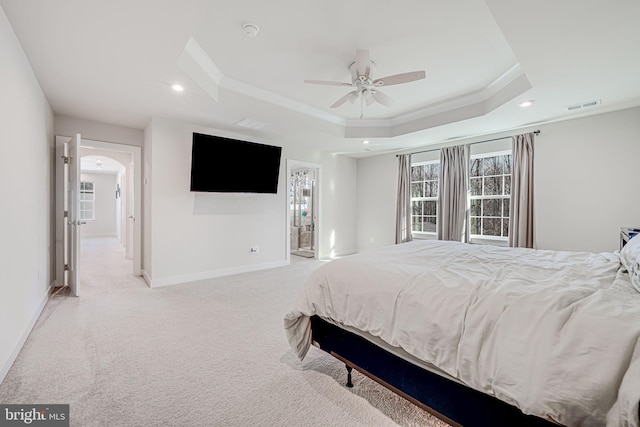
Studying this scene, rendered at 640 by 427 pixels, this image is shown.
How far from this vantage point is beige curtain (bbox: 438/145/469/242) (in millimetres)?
4930

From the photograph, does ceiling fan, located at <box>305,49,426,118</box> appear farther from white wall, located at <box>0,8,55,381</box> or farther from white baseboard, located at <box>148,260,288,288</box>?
white baseboard, located at <box>148,260,288,288</box>

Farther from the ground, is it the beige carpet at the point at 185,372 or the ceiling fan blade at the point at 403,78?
the ceiling fan blade at the point at 403,78

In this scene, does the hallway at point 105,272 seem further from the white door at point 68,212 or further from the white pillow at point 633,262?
the white pillow at point 633,262

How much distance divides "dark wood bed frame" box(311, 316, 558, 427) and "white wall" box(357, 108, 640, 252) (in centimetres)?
389

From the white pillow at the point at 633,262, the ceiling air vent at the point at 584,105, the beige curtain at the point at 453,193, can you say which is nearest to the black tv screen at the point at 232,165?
the beige curtain at the point at 453,193

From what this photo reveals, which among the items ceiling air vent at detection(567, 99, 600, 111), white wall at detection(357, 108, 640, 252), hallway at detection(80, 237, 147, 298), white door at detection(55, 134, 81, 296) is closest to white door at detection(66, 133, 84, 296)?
white door at detection(55, 134, 81, 296)

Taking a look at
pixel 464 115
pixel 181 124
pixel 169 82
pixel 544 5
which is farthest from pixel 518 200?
pixel 181 124

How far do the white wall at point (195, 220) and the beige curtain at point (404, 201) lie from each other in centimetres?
197

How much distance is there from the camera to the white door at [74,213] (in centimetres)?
354

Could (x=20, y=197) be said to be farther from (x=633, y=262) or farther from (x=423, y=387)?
(x=633, y=262)

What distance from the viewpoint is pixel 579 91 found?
2.90 meters

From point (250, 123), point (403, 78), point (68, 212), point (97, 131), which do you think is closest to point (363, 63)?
point (403, 78)

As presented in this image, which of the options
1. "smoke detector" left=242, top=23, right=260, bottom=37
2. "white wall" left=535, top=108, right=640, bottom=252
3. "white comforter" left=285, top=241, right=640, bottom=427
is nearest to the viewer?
"white comforter" left=285, top=241, right=640, bottom=427

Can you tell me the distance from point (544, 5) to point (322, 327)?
8.22 ft
